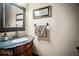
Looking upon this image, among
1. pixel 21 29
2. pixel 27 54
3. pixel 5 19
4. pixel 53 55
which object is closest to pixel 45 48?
pixel 53 55

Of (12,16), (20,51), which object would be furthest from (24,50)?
(12,16)

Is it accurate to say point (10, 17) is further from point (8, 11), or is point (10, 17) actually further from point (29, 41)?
point (29, 41)

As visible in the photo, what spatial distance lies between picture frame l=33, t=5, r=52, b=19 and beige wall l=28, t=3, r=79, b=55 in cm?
4

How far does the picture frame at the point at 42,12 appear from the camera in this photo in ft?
5.19

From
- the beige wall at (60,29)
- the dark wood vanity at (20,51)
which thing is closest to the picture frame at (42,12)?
the beige wall at (60,29)

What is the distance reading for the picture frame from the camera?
1583mm

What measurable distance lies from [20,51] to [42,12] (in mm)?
541

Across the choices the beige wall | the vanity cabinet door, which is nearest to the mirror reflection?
the beige wall

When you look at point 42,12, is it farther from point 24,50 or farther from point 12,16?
point 24,50

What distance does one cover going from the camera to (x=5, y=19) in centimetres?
156

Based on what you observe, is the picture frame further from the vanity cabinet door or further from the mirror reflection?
the vanity cabinet door

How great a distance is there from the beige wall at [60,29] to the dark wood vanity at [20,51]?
88mm

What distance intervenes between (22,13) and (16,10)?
0.27 feet

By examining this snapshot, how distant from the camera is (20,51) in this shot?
156 cm
